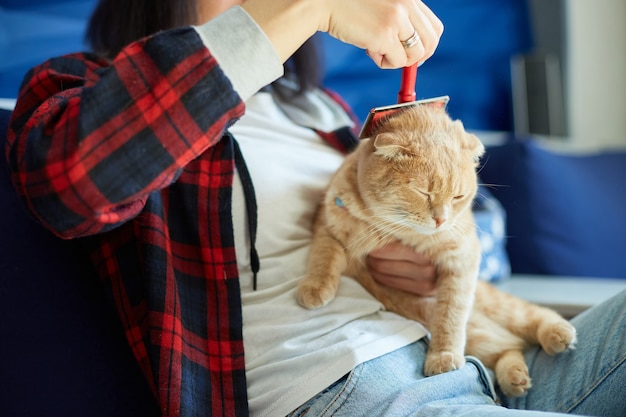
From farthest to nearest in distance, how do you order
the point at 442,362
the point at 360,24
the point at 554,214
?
the point at 554,214, the point at 442,362, the point at 360,24

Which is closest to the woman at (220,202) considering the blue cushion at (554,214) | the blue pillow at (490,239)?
the blue pillow at (490,239)

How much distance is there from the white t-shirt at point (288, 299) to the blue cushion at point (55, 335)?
0.24 meters

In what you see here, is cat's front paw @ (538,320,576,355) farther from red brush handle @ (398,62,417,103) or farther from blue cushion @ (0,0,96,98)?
blue cushion @ (0,0,96,98)

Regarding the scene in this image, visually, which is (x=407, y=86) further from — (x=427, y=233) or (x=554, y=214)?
(x=554, y=214)

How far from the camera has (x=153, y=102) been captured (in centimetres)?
80

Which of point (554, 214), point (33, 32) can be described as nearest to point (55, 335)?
point (33, 32)

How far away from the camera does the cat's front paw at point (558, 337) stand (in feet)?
3.60

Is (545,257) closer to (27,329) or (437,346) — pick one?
(437,346)

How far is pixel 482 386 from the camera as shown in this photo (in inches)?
41.5

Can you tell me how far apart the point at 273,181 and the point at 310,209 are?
12 cm

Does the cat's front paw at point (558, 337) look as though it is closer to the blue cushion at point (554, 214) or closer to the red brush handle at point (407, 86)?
the red brush handle at point (407, 86)

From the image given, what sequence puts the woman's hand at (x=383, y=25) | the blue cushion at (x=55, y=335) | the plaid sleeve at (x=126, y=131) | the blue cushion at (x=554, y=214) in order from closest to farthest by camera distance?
the plaid sleeve at (x=126, y=131) → the woman's hand at (x=383, y=25) → the blue cushion at (x=55, y=335) → the blue cushion at (x=554, y=214)

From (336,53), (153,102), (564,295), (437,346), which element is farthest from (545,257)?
(153,102)

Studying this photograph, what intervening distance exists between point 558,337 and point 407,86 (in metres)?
0.54
